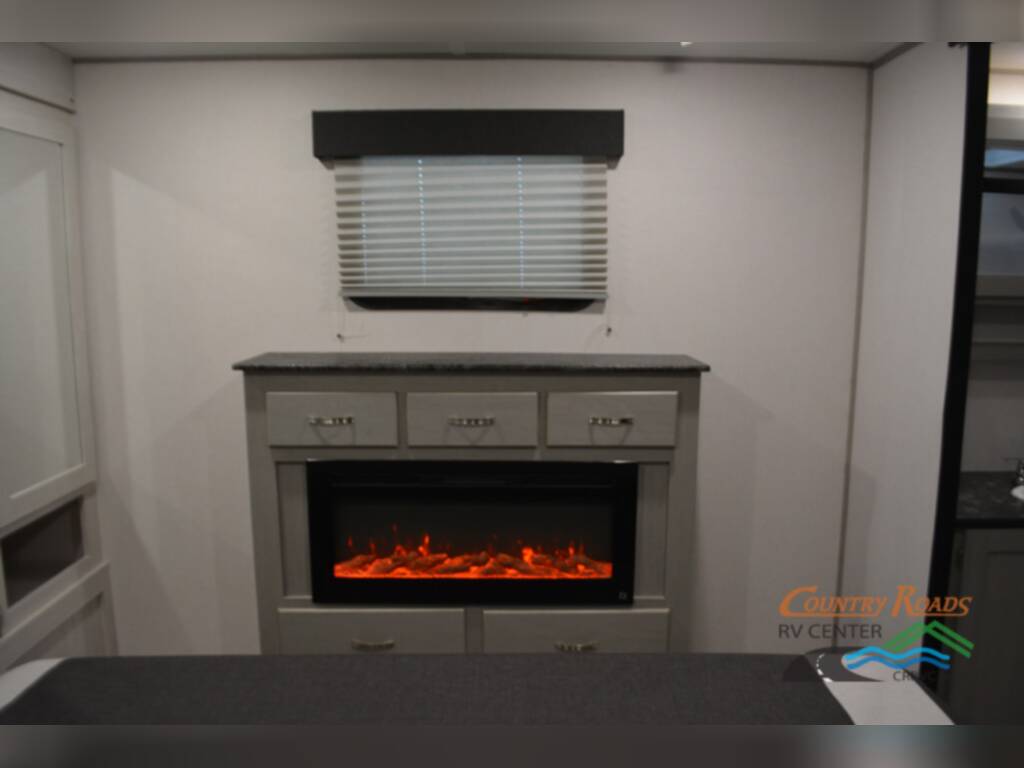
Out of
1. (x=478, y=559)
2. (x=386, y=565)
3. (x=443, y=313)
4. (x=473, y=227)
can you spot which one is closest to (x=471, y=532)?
(x=478, y=559)

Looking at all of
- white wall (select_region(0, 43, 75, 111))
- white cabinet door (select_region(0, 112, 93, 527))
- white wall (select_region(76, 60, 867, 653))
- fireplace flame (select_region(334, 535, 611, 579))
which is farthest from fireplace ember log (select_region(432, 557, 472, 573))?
white wall (select_region(0, 43, 75, 111))

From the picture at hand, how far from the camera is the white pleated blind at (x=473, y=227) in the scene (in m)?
1.14

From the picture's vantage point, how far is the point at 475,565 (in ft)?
3.59

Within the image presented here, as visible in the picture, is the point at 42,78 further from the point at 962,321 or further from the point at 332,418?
the point at 962,321

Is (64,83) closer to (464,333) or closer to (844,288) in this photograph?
(464,333)

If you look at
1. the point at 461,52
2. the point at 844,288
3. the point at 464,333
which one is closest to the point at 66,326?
the point at 464,333

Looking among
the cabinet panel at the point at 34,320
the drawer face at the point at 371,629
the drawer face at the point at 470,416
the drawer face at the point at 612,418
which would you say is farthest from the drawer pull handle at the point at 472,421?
the cabinet panel at the point at 34,320

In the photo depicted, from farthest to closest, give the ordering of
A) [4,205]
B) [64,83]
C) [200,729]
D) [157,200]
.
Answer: [157,200]
[64,83]
[4,205]
[200,729]

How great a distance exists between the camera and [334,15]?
0.35 ft

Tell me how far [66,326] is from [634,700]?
1246mm

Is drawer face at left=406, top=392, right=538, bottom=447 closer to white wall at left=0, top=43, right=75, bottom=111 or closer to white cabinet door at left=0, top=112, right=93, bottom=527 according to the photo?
white cabinet door at left=0, top=112, right=93, bottom=527

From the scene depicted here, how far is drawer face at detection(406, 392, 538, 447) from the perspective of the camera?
3.39 feet

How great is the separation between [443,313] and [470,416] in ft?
1.01

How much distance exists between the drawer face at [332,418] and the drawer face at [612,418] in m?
0.28
